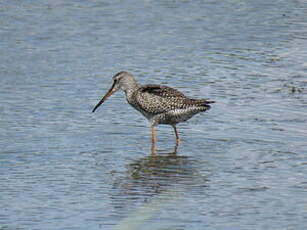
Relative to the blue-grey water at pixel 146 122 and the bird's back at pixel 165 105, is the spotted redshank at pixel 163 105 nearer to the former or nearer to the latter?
the bird's back at pixel 165 105

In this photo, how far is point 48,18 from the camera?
58.2 ft

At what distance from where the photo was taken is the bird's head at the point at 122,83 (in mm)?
12581

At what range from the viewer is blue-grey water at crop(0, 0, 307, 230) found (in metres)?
8.80

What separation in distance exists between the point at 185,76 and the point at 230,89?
99 cm

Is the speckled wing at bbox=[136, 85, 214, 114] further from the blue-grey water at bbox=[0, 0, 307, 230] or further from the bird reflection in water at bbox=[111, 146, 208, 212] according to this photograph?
the bird reflection in water at bbox=[111, 146, 208, 212]

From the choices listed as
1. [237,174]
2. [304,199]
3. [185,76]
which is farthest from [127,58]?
[304,199]

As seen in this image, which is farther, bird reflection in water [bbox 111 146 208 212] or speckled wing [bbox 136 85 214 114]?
speckled wing [bbox 136 85 214 114]

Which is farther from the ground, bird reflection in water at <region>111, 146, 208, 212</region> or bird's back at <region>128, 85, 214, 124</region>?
bird's back at <region>128, 85, 214, 124</region>

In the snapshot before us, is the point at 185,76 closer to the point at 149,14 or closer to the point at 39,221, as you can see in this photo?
the point at 149,14

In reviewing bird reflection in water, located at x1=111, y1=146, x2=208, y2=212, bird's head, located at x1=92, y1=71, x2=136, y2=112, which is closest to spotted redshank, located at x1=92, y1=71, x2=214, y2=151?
bird's head, located at x1=92, y1=71, x2=136, y2=112

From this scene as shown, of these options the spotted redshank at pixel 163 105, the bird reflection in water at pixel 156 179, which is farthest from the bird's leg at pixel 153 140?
the bird reflection in water at pixel 156 179

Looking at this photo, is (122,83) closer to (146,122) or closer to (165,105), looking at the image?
(146,122)

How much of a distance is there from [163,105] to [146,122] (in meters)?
0.70

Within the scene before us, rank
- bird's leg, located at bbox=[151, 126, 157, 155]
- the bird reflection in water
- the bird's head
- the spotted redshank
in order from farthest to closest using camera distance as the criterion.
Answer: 1. the bird's head
2. the spotted redshank
3. bird's leg, located at bbox=[151, 126, 157, 155]
4. the bird reflection in water
